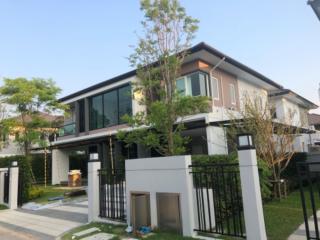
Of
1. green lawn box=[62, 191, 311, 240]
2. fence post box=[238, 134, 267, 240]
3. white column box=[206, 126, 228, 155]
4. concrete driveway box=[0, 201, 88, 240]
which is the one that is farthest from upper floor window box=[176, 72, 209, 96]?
fence post box=[238, 134, 267, 240]

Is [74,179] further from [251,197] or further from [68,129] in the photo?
[251,197]

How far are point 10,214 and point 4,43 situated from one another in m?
10.7

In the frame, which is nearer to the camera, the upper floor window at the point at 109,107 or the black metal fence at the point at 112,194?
the black metal fence at the point at 112,194

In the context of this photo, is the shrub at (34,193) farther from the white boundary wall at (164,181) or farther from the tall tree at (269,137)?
the tall tree at (269,137)

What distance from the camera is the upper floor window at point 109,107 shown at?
59.4ft

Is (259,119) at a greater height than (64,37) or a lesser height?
lesser

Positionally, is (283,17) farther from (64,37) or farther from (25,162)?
(25,162)

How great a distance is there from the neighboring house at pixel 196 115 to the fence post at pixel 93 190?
230 inches

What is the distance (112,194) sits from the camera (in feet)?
25.7

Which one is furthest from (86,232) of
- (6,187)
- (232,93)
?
(232,93)

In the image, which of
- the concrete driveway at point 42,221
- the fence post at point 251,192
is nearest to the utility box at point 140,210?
the concrete driveway at point 42,221

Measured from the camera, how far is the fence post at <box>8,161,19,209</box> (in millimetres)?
11984

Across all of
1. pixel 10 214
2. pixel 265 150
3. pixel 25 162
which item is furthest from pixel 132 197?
pixel 25 162

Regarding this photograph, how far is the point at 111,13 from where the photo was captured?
1295cm
